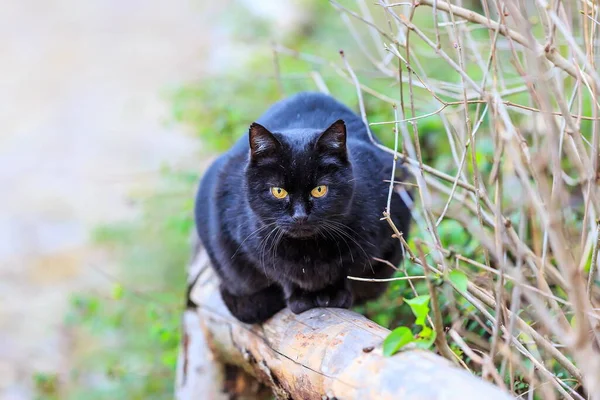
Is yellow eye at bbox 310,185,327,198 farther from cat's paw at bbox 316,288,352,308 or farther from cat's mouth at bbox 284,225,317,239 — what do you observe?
cat's paw at bbox 316,288,352,308

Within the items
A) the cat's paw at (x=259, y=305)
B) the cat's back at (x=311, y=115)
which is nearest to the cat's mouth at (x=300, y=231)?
the cat's paw at (x=259, y=305)

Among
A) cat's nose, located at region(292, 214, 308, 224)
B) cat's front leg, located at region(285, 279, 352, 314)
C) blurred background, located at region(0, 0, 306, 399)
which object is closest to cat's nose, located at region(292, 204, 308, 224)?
cat's nose, located at region(292, 214, 308, 224)

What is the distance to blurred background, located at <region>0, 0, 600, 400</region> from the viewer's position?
2.06 metres

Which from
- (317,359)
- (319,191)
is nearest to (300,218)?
(319,191)

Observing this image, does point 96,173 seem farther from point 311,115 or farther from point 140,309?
point 311,115

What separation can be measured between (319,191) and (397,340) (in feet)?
2.83

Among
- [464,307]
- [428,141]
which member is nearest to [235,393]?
[464,307]

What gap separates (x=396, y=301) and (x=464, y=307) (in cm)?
55

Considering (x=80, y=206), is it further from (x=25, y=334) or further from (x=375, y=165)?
(x=375, y=165)

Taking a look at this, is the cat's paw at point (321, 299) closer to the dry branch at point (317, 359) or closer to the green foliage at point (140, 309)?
the dry branch at point (317, 359)

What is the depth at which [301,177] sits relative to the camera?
255 centimetres

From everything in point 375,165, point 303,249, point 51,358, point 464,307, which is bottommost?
point 51,358

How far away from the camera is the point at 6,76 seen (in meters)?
10.5

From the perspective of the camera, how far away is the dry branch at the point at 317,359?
169 centimetres
